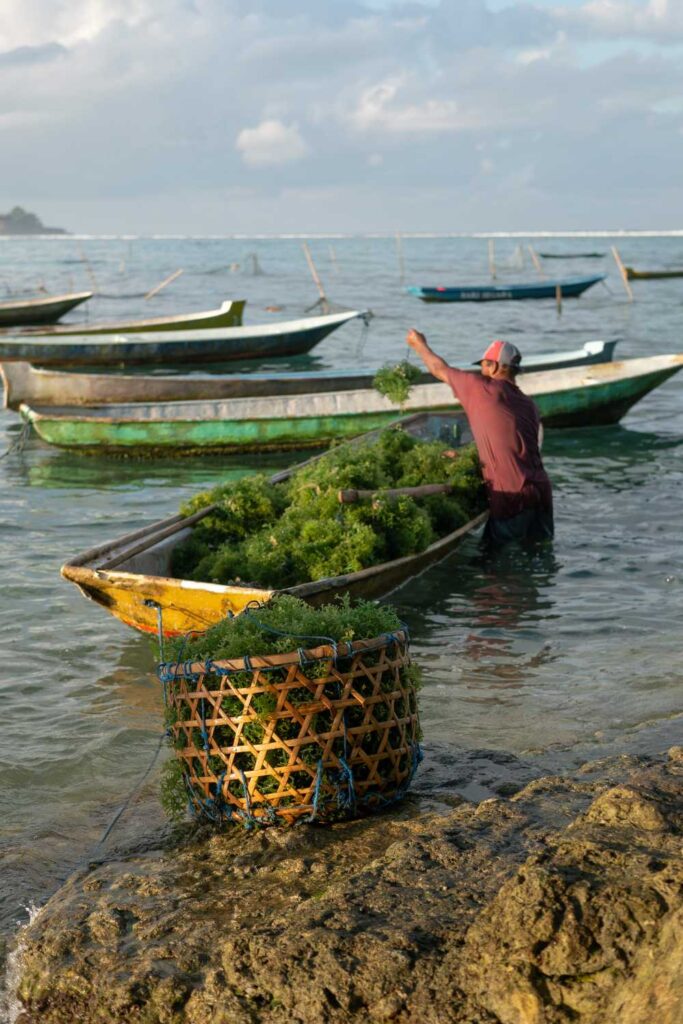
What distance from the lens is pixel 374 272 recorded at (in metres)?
75.3

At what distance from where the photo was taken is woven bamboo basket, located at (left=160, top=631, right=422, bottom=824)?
447 centimetres

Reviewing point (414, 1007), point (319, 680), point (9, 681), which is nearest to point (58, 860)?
point (319, 680)

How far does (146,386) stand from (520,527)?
8.59 m

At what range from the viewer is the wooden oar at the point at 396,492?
8359 millimetres

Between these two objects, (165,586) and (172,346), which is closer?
(165,586)

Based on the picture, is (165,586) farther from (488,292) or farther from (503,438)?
(488,292)

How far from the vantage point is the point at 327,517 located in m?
8.41

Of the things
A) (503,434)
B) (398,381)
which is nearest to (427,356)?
(398,381)

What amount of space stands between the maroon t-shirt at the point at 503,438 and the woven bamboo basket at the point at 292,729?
544 centimetres

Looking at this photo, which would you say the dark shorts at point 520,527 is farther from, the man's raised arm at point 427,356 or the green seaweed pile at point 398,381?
the green seaweed pile at point 398,381

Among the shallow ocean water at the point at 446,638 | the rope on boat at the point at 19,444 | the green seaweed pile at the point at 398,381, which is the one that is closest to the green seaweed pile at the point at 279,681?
the shallow ocean water at the point at 446,638

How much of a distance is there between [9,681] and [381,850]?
4.03 metres

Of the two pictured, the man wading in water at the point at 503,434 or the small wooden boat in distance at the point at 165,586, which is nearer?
the small wooden boat in distance at the point at 165,586

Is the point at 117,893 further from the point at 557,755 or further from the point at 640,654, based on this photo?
the point at 640,654
